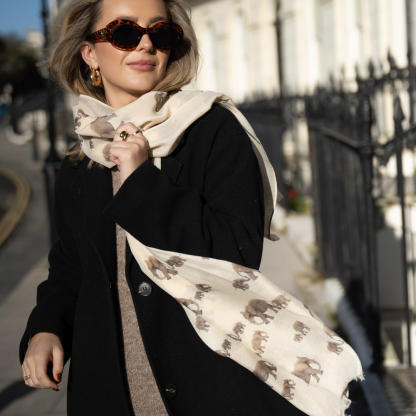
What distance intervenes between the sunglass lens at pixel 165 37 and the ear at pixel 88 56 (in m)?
0.28

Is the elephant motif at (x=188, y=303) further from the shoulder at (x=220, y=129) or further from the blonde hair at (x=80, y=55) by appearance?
the blonde hair at (x=80, y=55)

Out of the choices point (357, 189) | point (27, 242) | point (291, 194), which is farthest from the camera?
point (291, 194)

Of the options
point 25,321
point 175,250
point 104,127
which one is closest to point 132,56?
point 104,127

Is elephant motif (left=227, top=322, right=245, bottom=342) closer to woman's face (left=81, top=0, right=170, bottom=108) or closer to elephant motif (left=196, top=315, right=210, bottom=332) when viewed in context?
elephant motif (left=196, top=315, right=210, bottom=332)

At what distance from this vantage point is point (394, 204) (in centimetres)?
575

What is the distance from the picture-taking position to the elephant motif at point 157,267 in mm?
1536

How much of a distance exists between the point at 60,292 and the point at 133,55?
810 millimetres

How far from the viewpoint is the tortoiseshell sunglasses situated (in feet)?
5.58

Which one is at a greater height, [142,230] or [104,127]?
[104,127]

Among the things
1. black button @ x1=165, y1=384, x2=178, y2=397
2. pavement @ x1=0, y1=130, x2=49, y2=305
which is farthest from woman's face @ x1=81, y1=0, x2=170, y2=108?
pavement @ x1=0, y1=130, x2=49, y2=305

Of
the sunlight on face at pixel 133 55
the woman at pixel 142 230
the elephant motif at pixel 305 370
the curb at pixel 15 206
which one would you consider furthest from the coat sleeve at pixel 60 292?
the curb at pixel 15 206

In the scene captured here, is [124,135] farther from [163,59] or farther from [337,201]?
[337,201]

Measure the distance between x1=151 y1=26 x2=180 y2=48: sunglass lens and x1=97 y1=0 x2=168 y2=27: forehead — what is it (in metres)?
0.03

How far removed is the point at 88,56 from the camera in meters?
1.94
